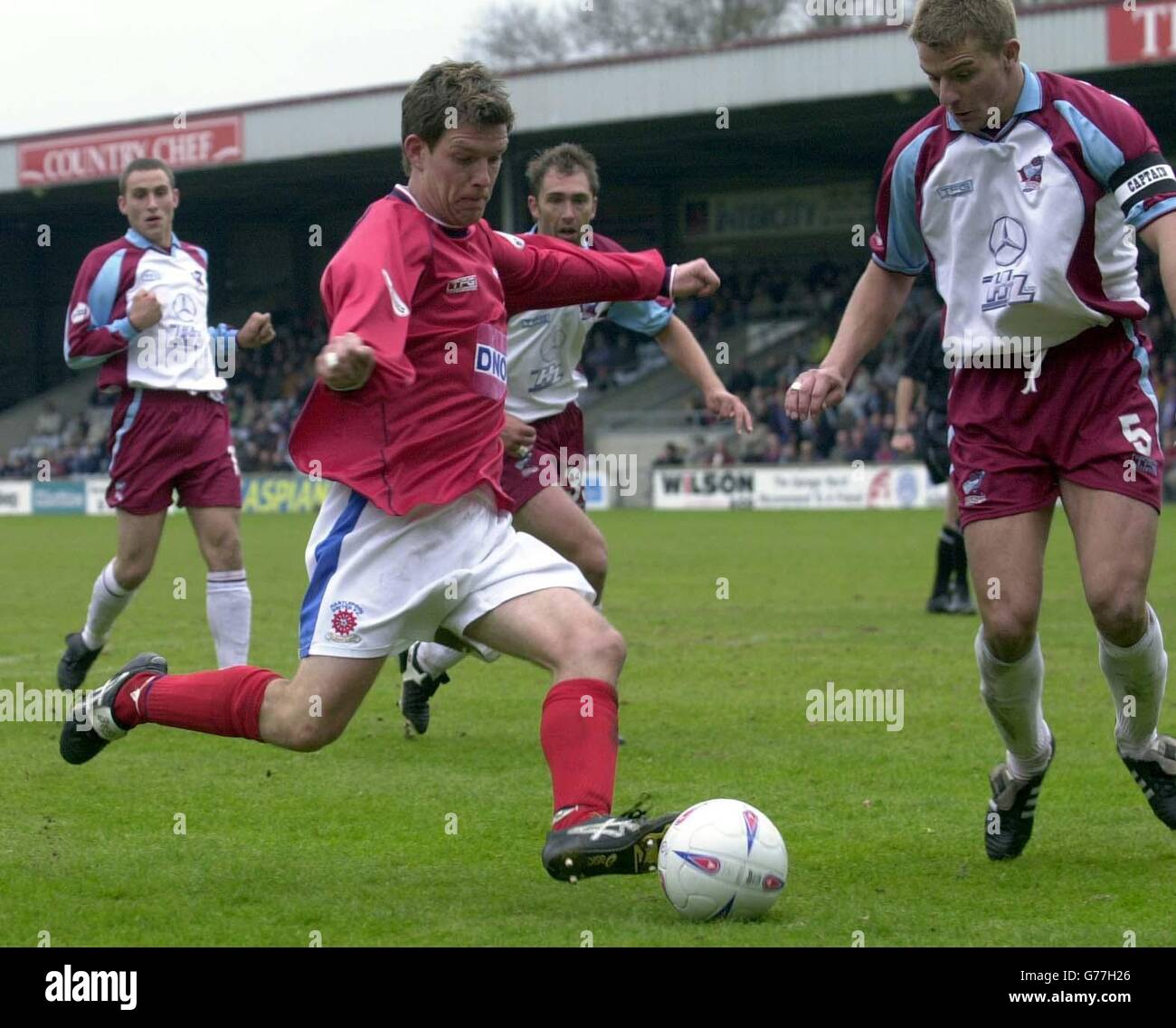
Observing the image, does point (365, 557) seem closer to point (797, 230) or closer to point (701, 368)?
point (701, 368)

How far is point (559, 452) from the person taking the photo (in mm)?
7602

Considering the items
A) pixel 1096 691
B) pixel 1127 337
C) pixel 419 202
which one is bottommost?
pixel 1096 691

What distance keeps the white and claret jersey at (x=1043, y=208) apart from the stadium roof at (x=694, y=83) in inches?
864

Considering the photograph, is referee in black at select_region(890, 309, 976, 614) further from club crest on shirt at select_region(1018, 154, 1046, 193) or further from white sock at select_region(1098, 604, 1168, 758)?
club crest on shirt at select_region(1018, 154, 1046, 193)

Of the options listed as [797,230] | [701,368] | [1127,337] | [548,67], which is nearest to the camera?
[1127,337]

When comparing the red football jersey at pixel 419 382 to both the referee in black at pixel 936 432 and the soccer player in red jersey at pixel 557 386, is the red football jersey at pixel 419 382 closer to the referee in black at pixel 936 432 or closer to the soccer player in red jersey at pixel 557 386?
the soccer player in red jersey at pixel 557 386

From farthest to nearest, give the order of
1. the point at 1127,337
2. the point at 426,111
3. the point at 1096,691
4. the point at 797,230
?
the point at 797,230 → the point at 1096,691 → the point at 1127,337 → the point at 426,111

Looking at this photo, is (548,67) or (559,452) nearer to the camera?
(559,452)

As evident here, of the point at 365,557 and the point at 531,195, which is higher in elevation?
the point at 531,195

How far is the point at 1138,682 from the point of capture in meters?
4.97

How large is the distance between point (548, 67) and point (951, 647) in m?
21.5

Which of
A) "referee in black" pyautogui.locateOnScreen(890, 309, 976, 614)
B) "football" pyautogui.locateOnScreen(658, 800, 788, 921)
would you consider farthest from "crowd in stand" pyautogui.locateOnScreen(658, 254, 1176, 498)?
"football" pyautogui.locateOnScreen(658, 800, 788, 921)

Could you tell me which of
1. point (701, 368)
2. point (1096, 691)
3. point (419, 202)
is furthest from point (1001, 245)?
point (1096, 691)

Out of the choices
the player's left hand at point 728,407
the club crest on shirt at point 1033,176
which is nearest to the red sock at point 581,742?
the club crest on shirt at point 1033,176
